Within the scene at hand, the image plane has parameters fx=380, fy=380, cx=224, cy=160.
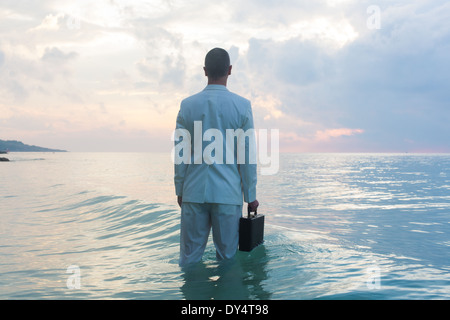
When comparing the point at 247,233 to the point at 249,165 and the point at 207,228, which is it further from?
the point at 249,165

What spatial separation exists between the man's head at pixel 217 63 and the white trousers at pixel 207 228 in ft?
4.91

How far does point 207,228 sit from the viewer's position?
4.56 meters

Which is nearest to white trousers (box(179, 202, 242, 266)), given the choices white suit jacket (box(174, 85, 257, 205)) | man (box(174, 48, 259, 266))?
man (box(174, 48, 259, 266))

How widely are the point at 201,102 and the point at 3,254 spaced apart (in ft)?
17.5

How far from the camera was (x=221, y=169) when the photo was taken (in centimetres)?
424

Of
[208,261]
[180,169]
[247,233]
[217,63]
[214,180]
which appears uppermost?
[217,63]

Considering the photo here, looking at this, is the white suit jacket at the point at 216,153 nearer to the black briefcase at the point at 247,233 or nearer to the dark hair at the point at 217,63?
the dark hair at the point at 217,63

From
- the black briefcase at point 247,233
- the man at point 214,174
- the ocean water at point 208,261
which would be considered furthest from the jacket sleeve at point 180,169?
the ocean water at point 208,261

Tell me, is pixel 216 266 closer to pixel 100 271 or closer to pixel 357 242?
pixel 100 271

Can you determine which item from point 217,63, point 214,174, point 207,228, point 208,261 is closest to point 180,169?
point 214,174

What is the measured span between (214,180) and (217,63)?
A: 1345 mm

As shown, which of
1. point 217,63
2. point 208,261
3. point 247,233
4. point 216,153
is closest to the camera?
point 216,153

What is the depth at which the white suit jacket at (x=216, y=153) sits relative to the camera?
423cm
